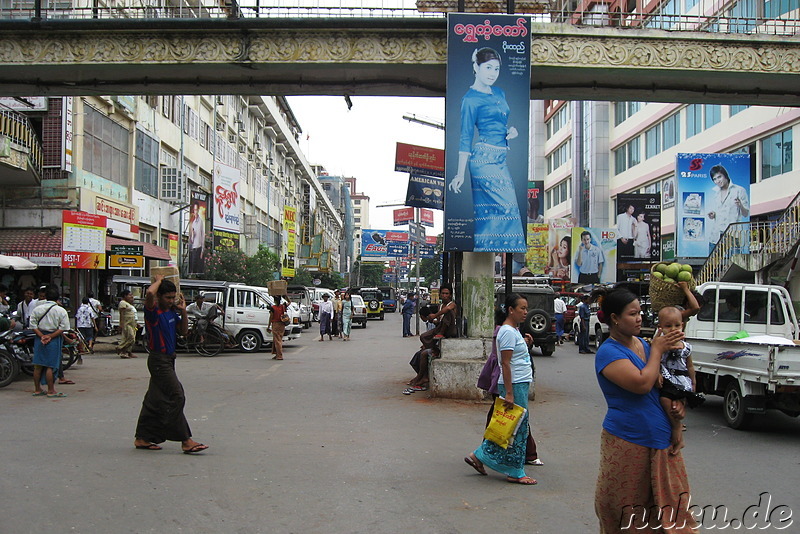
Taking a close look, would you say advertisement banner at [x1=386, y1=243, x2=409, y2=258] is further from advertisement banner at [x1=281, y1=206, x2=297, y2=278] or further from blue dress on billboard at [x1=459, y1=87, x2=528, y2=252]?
blue dress on billboard at [x1=459, y1=87, x2=528, y2=252]

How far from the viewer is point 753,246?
18781 millimetres

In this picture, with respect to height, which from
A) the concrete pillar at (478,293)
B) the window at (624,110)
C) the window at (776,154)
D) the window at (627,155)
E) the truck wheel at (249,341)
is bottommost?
the truck wheel at (249,341)

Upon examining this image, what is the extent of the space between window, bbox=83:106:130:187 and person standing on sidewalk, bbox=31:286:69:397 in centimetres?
1412

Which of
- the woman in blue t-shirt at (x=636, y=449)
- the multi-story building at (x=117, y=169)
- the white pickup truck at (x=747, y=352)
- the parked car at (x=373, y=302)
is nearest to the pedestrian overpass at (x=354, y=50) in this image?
the white pickup truck at (x=747, y=352)

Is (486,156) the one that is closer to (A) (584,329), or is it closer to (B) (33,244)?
(A) (584,329)

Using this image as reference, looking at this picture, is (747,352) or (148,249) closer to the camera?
(747,352)

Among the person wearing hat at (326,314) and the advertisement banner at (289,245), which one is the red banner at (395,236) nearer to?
the advertisement banner at (289,245)

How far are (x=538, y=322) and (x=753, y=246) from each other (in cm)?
610

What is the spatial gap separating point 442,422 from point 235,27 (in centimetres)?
689

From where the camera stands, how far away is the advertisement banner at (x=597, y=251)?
3756 centimetres

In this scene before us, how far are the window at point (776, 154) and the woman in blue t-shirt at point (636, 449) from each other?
79.5 ft

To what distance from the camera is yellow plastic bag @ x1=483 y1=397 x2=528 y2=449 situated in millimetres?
6031

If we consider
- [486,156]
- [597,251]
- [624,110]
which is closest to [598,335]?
[486,156]

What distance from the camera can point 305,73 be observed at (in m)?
11.6
